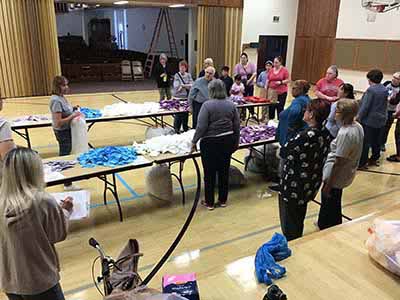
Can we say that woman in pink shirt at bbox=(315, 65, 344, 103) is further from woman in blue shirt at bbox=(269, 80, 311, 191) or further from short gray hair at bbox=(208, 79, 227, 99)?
short gray hair at bbox=(208, 79, 227, 99)

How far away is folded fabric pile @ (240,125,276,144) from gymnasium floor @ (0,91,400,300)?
65 cm

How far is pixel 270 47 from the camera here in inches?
599

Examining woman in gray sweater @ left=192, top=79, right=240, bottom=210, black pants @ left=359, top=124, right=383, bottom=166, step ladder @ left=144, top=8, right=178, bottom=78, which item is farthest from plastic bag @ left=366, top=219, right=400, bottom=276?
step ladder @ left=144, top=8, right=178, bottom=78

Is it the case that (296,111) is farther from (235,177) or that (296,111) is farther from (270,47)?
(270,47)

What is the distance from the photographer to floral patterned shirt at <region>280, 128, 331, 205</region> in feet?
8.49

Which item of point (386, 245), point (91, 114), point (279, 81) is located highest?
point (279, 81)

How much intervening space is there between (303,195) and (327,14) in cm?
1366

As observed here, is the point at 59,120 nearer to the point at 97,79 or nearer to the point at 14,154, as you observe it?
the point at 14,154

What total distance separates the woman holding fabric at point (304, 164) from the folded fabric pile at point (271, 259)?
799 mm

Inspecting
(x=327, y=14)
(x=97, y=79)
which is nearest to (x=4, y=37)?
(x=97, y=79)

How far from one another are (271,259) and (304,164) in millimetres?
982

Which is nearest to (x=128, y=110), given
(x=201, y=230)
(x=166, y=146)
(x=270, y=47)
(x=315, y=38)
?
(x=166, y=146)

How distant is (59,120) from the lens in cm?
433

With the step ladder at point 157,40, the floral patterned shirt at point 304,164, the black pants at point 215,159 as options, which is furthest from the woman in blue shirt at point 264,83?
the step ladder at point 157,40
